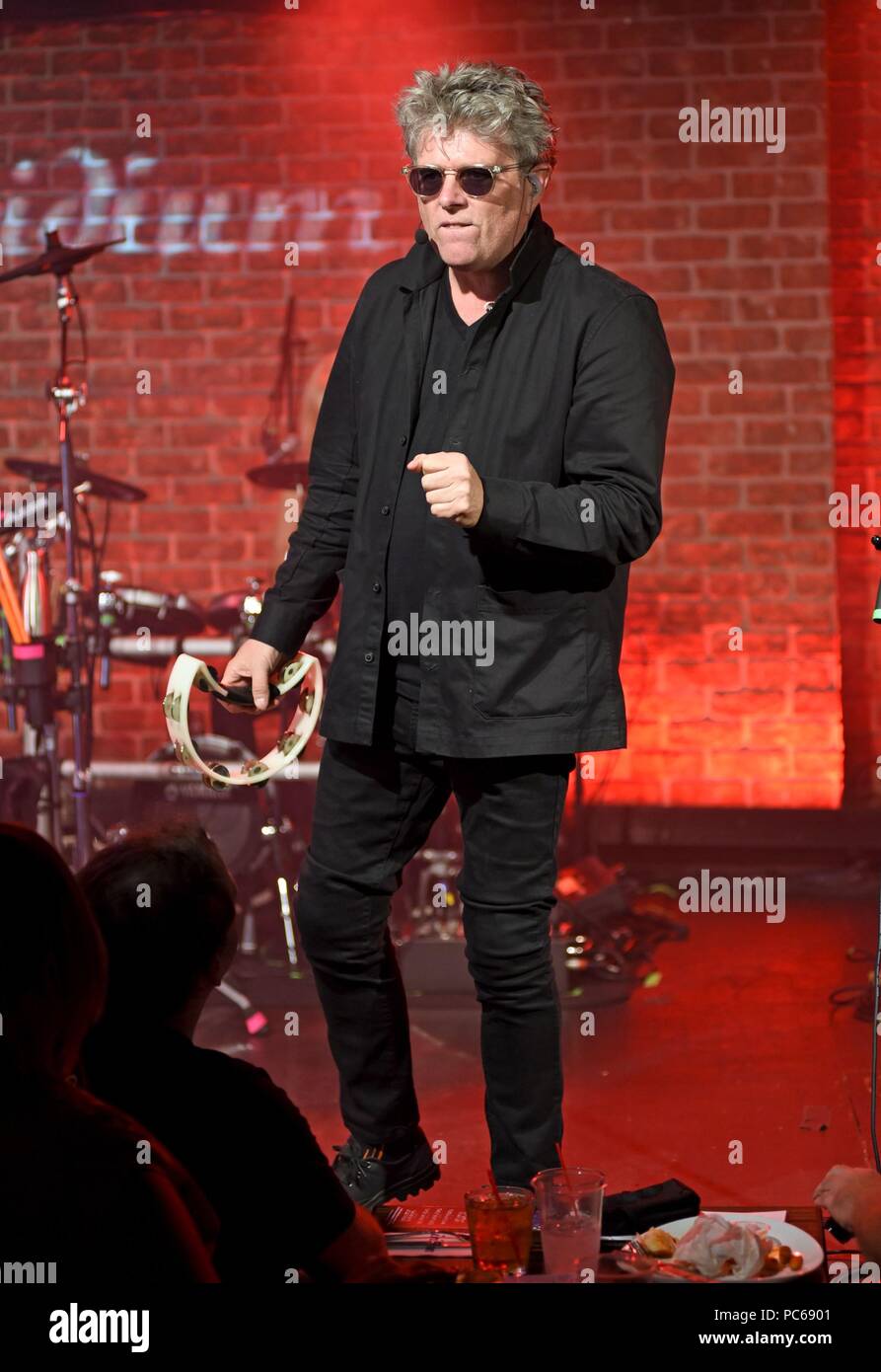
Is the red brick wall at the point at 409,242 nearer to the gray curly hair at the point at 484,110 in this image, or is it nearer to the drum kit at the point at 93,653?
the drum kit at the point at 93,653

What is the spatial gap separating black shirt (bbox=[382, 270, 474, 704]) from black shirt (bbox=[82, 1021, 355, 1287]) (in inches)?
34.9

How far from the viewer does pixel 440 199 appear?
232cm

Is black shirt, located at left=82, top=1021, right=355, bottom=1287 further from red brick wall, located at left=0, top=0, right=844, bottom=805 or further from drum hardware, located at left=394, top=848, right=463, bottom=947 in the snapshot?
red brick wall, located at left=0, top=0, right=844, bottom=805

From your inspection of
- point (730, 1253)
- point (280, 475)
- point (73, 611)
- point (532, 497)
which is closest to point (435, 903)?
point (73, 611)

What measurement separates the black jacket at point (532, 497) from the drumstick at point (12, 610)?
2.43 metres

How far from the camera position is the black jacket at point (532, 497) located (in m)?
2.32


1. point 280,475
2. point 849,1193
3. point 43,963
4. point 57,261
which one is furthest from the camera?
point 280,475

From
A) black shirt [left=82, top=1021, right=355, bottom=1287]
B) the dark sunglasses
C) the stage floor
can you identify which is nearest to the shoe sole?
the stage floor

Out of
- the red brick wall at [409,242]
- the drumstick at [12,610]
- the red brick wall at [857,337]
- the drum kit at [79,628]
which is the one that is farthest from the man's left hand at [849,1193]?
the red brick wall at [857,337]

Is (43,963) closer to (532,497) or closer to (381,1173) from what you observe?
(532,497)

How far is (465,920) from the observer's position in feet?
8.10

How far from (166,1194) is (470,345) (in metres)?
1.45

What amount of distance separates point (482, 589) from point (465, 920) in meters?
0.51
